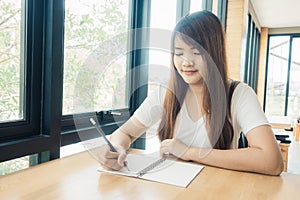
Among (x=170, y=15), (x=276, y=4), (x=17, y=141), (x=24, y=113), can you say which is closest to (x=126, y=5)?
(x=170, y=15)

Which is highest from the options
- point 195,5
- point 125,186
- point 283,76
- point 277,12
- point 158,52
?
point 277,12

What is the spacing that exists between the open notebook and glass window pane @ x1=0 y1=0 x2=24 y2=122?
0.38 metres

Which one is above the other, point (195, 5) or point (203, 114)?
point (195, 5)

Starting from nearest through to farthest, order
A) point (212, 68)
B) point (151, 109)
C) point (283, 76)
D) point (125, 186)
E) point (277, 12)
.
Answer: point (125, 186) → point (212, 68) → point (151, 109) → point (277, 12) → point (283, 76)

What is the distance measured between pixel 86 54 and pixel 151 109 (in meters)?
0.39

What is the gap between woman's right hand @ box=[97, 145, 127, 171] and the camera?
0.94 m

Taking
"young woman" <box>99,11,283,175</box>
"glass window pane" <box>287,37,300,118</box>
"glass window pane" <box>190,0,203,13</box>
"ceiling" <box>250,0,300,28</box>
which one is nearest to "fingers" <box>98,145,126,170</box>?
"young woman" <box>99,11,283,175</box>

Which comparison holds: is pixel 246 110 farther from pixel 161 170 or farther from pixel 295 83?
pixel 295 83

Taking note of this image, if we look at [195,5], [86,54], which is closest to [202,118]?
[86,54]

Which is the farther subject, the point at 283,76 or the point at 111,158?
the point at 283,76

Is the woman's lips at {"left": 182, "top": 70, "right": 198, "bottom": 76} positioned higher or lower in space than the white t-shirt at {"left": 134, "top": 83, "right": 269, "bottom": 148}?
higher

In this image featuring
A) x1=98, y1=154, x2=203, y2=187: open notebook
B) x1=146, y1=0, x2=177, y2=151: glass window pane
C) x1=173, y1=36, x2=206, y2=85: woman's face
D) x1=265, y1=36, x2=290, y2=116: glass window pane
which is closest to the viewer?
x1=98, y1=154, x2=203, y2=187: open notebook

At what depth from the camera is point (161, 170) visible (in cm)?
97

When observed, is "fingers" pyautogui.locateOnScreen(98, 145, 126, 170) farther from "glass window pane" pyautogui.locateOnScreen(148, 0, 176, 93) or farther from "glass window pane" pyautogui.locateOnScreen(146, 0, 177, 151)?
"glass window pane" pyautogui.locateOnScreen(148, 0, 176, 93)
